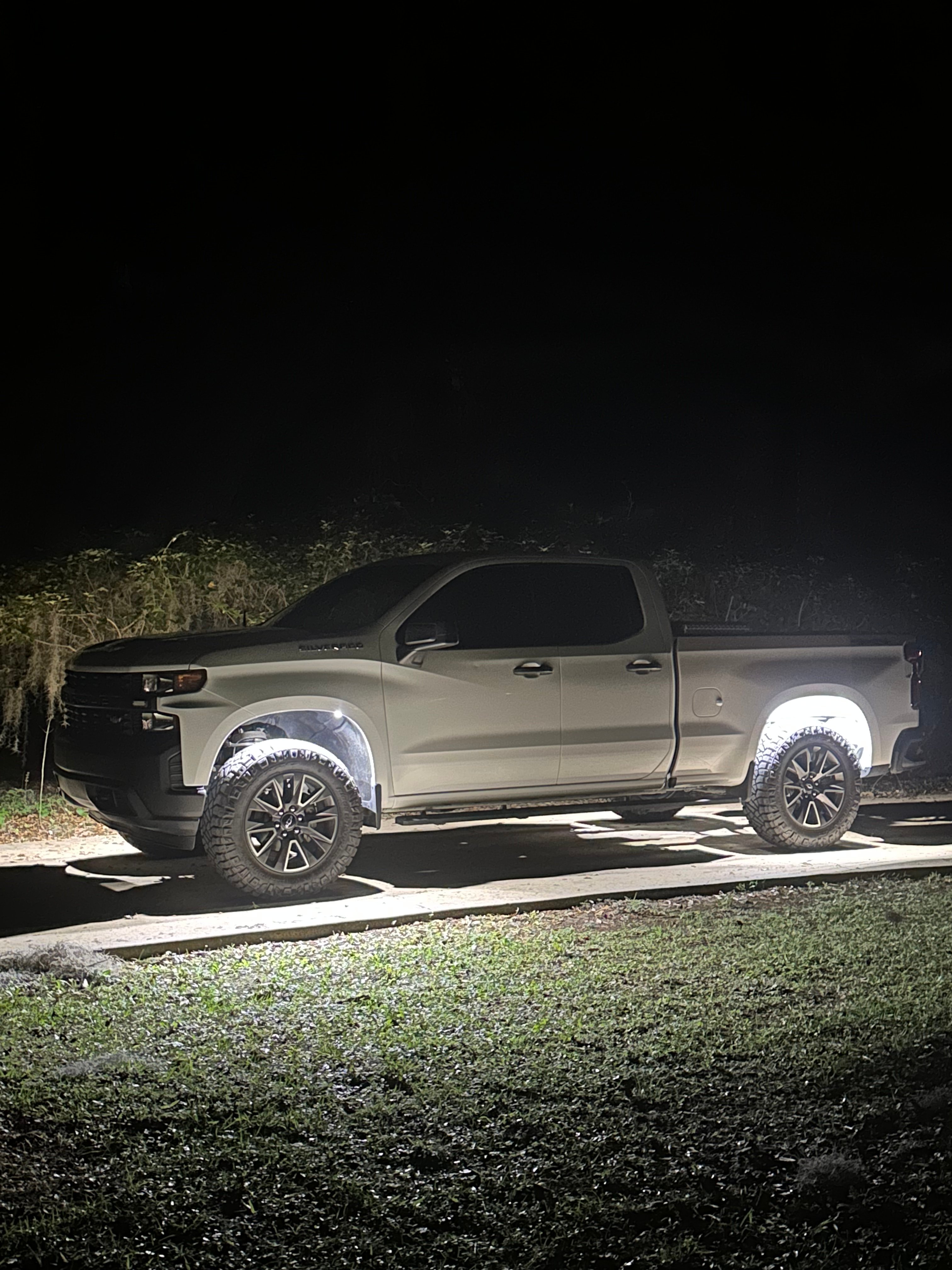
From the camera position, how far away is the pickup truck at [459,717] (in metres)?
8.68

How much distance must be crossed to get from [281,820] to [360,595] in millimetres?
1955

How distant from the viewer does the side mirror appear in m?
9.17

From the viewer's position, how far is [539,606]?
→ 9.92 metres

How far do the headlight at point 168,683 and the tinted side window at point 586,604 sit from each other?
235 centimetres

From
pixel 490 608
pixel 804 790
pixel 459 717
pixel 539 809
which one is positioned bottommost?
pixel 539 809

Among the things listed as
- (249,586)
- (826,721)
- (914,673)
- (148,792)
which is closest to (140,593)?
(249,586)

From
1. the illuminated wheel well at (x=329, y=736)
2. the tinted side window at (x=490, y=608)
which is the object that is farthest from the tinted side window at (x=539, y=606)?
the illuminated wheel well at (x=329, y=736)

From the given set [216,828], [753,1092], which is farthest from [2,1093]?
[216,828]

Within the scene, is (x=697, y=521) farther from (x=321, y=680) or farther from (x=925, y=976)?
(x=925, y=976)

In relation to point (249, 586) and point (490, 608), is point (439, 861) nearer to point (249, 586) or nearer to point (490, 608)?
point (490, 608)

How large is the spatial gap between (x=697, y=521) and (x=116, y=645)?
1157 centimetres

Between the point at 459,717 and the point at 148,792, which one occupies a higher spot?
the point at 459,717

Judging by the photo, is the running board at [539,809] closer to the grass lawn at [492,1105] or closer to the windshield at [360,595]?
the windshield at [360,595]

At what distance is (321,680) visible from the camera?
9.00 meters
